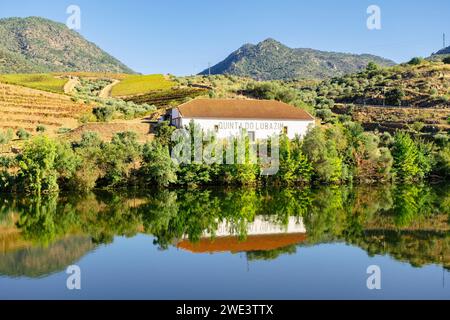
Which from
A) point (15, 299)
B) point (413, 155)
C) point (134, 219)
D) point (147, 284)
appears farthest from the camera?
point (413, 155)

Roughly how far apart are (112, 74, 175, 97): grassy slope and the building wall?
118 ft

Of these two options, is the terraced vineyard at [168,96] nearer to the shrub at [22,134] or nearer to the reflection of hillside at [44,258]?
A: the shrub at [22,134]

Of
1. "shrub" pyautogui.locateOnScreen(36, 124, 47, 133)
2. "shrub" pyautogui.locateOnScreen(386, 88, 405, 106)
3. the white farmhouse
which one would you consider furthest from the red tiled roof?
"shrub" pyautogui.locateOnScreen(386, 88, 405, 106)

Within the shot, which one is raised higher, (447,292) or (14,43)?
(14,43)

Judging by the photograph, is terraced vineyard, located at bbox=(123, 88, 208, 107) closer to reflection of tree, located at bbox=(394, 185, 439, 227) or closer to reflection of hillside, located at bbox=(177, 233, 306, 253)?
reflection of tree, located at bbox=(394, 185, 439, 227)

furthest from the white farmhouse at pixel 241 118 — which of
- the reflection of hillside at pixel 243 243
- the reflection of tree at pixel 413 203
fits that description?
the reflection of hillside at pixel 243 243

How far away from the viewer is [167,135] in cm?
4722

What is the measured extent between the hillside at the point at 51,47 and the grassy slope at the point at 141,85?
49395 mm

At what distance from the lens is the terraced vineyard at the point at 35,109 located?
188 feet

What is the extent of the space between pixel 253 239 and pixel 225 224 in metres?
3.66

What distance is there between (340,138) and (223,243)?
2802 centimetres

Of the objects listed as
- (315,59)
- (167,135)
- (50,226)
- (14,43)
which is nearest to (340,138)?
(167,135)

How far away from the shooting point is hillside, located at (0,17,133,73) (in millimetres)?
149625

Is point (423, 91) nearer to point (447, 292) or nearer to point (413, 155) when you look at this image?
point (413, 155)
